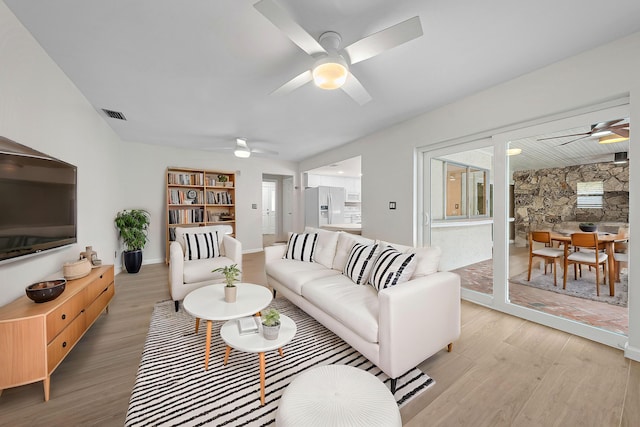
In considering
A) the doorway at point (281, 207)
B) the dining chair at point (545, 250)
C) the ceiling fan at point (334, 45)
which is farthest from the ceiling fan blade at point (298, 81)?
the doorway at point (281, 207)

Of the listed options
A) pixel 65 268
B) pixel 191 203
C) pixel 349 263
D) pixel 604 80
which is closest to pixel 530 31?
pixel 604 80

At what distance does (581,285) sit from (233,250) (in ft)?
13.6

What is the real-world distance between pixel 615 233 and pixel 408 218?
1.97 metres

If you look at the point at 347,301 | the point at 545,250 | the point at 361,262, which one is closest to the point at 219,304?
the point at 347,301

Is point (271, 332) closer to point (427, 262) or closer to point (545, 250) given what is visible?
point (427, 262)

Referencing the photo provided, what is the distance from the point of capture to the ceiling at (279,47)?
1.61m

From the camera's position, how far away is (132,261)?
4215 millimetres

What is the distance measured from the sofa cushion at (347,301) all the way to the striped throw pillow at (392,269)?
142 mm

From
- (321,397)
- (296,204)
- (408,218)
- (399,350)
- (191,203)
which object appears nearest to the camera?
(321,397)

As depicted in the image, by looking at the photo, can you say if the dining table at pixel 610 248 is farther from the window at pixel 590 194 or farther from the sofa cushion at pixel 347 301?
the sofa cushion at pixel 347 301

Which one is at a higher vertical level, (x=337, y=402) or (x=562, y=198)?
(x=562, y=198)

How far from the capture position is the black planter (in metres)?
4.20

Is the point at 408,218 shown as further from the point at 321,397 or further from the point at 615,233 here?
the point at 321,397

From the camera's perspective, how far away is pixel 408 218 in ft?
11.9
